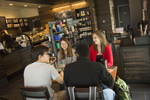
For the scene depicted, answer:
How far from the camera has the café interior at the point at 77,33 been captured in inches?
136

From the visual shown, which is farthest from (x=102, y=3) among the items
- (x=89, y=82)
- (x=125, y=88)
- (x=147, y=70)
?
(x=89, y=82)

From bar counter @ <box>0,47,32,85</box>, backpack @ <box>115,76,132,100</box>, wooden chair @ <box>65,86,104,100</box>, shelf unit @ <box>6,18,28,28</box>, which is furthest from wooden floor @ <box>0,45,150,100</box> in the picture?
shelf unit @ <box>6,18,28,28</box>

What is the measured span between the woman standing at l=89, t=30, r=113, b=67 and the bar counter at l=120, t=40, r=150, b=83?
2.14 ft

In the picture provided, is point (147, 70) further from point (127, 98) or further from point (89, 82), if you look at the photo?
point (89, 82)

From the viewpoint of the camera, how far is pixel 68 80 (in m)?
1.78

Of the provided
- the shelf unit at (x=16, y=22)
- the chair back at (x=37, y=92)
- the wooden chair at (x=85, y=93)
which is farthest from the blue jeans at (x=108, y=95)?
the shelf unit at (x=16, y=22)

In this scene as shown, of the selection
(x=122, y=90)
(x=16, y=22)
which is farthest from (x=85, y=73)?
(x=16, y=22)

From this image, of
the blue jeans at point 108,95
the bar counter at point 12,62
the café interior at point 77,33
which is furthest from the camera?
the bar counter at point 12,62

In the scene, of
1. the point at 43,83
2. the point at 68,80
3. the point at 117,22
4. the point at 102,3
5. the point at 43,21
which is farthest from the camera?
the point at 117,22

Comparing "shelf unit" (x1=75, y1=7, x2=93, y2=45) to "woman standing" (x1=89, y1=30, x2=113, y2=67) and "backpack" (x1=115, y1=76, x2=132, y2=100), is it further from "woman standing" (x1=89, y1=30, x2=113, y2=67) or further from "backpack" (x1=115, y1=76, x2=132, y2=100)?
"backpack" (x1=115, y1=76, x2=132, y2=100)

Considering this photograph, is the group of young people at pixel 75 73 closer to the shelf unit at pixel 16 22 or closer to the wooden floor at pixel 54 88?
the wooden floor at pixel 54 88

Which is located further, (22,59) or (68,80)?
(22,59)

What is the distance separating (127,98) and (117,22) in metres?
11.7

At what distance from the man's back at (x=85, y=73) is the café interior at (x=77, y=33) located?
2.25 feet
